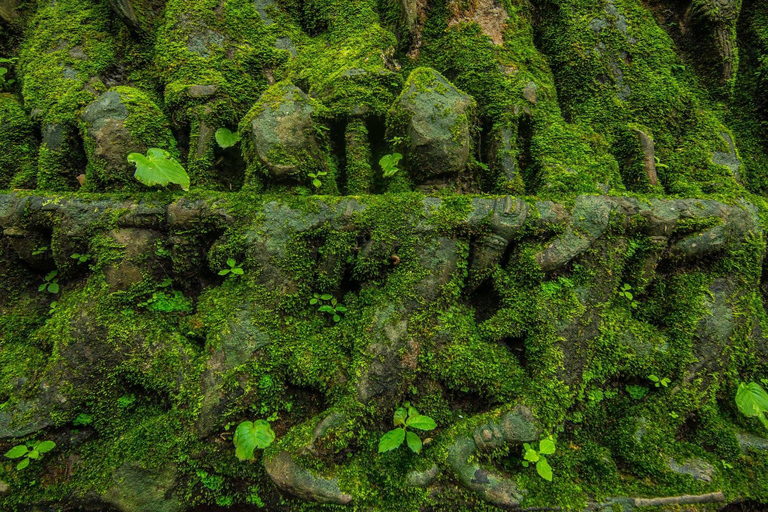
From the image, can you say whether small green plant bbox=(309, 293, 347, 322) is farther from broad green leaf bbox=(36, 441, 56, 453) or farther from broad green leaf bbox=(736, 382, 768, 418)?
broad green leaf bbox=(736, 382, 768, 418)

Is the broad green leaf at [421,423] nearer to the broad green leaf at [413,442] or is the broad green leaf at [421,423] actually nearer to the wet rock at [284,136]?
the broad green leaf at [413,442]

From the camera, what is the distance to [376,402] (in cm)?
311

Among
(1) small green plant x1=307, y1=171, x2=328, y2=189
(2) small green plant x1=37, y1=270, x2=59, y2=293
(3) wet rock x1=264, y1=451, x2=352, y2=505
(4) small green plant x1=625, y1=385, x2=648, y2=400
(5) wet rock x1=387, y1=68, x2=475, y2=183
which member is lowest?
(2) small green plant x1=37, y1=270, x2=59, y2=293

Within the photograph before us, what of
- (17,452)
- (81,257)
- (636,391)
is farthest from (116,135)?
(636,391)

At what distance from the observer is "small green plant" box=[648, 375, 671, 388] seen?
3439mm

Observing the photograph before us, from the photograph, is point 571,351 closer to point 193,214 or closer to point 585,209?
point 585,209

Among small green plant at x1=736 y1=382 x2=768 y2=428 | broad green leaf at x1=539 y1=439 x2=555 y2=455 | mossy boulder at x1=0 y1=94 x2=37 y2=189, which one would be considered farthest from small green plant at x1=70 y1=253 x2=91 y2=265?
small green plant at x1=736 y1=382 x2=768 y2=428

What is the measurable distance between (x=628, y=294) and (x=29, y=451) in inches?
228

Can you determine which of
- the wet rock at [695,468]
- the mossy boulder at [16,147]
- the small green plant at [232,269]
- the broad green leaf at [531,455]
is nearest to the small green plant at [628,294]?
the wet rock at [695,468]

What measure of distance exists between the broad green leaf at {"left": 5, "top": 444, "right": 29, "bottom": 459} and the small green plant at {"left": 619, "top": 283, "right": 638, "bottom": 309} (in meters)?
5.74

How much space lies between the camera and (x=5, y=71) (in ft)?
15.7

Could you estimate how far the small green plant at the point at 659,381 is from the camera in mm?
Answer: 3439

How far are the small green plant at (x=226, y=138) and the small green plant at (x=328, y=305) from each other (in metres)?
2.05

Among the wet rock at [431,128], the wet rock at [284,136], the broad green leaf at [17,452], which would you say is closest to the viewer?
the broad green leaf at [17,452]
